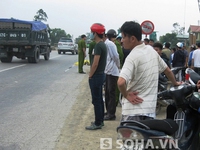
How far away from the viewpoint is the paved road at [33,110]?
4918 mm

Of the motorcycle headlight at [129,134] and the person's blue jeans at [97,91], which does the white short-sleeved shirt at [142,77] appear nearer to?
the motorcycle headlight at [129,134]

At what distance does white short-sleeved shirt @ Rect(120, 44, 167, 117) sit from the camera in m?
3.07

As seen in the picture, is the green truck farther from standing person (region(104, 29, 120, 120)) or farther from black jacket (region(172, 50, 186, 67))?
standing person (region(104, 29, 120, 120))

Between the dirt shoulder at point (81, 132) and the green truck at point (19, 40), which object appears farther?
the green truck at point (19, 40)

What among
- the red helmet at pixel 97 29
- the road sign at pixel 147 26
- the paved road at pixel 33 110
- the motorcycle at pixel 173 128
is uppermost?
the road sign at pixel 147 26

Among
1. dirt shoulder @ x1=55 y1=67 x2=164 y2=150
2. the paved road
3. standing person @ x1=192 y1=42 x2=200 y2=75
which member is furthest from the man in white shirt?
the paved road

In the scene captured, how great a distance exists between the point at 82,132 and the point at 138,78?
2483 mm

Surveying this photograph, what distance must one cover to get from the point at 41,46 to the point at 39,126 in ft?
50.8

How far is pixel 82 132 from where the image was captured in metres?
5.31

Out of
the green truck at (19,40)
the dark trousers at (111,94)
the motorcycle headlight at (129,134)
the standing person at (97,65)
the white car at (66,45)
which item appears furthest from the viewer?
the white car at (66,45)

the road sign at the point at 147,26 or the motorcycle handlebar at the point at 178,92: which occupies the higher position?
the road sign at the point at 147,26

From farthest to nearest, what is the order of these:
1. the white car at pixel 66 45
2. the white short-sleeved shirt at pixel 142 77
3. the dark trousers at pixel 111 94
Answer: the white car at pixel 66 45 → the dark trousers at pixel 111 94 → the white short-sleeved shirt at pixel 142 77

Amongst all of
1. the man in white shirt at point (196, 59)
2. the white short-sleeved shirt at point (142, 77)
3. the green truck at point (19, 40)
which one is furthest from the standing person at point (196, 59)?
the green truck at point (19, 40)

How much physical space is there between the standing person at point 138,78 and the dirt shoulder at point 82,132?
65.2 inches
